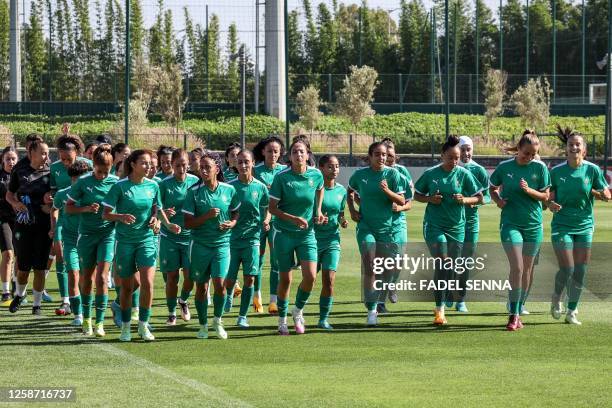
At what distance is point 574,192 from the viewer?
42.4 feet

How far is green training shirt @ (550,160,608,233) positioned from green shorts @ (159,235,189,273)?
3.98 meters

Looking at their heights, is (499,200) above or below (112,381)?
above

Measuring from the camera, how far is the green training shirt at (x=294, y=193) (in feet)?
39.8

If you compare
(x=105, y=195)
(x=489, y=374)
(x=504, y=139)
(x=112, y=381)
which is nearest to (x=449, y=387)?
(x=489, y=374)

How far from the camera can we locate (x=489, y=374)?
9969mm

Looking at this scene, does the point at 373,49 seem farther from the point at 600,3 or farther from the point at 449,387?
the point at 449,387

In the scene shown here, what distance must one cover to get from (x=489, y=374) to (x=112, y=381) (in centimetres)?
302

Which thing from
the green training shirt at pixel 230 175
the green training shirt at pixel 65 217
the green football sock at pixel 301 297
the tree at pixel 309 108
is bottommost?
the green football sock at pixel 301 297

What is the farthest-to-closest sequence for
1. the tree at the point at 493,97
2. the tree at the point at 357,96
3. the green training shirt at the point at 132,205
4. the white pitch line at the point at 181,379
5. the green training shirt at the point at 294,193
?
the tree at the point at 493,97 < the tree at the point at 357,96 < the green training shirt at the point at 294,193 < the green training shirt at the point at 132,205 < the white pitch line at the point at 181,379

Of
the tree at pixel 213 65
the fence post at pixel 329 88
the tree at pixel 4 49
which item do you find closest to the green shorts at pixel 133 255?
the tree at pixel 213 65

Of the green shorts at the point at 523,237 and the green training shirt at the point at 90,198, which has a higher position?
the green training shirt at the point at 90,198

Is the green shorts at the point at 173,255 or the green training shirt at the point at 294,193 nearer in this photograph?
the green training shirt at the point at 294,193

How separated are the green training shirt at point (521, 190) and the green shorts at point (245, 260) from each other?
2623mm

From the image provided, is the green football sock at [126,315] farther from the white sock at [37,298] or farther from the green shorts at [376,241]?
the green shorts at [376,241]
